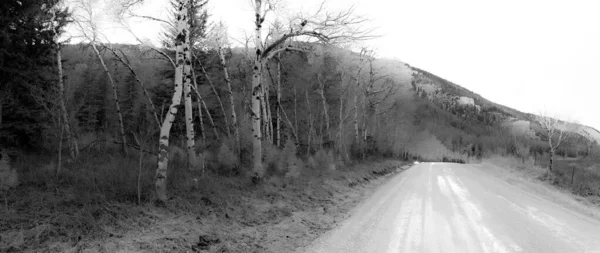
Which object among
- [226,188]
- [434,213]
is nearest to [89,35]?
[226,188]

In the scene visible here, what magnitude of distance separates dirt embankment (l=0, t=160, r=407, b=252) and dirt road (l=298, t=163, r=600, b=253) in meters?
0.92

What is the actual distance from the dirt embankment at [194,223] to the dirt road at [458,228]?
0.92 m

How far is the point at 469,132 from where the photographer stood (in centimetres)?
13875

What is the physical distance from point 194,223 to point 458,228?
6310mm

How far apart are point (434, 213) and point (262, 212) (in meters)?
5.15

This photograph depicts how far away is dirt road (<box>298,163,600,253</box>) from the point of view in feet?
21.1

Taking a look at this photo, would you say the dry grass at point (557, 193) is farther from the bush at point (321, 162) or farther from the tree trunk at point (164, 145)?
the tree trunk at point (164, 145)

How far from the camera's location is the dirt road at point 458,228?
253 inches

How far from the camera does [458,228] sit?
7754 mm

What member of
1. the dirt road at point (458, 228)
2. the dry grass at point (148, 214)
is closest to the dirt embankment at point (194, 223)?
the dry grass at point (148, 214)

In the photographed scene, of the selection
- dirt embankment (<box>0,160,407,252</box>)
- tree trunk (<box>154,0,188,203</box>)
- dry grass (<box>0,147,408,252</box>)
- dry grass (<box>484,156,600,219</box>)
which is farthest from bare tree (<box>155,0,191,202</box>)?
dry grass (<box>484,156,600,219</box>)

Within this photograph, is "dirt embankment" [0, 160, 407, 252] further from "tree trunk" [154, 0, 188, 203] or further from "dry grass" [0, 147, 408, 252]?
"tree trunk" [154, 0, 188, 203]

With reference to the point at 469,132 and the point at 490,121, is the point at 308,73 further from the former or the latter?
the point at 490,121

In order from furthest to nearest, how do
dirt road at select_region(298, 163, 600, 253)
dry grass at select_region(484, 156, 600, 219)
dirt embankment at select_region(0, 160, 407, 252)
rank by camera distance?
dry grass at select_region(484, 156, 600, 219)
dirt road at select_region(298, 163, 600, 253)
dirt embankment at select_region(0, 160, 407, 252)
